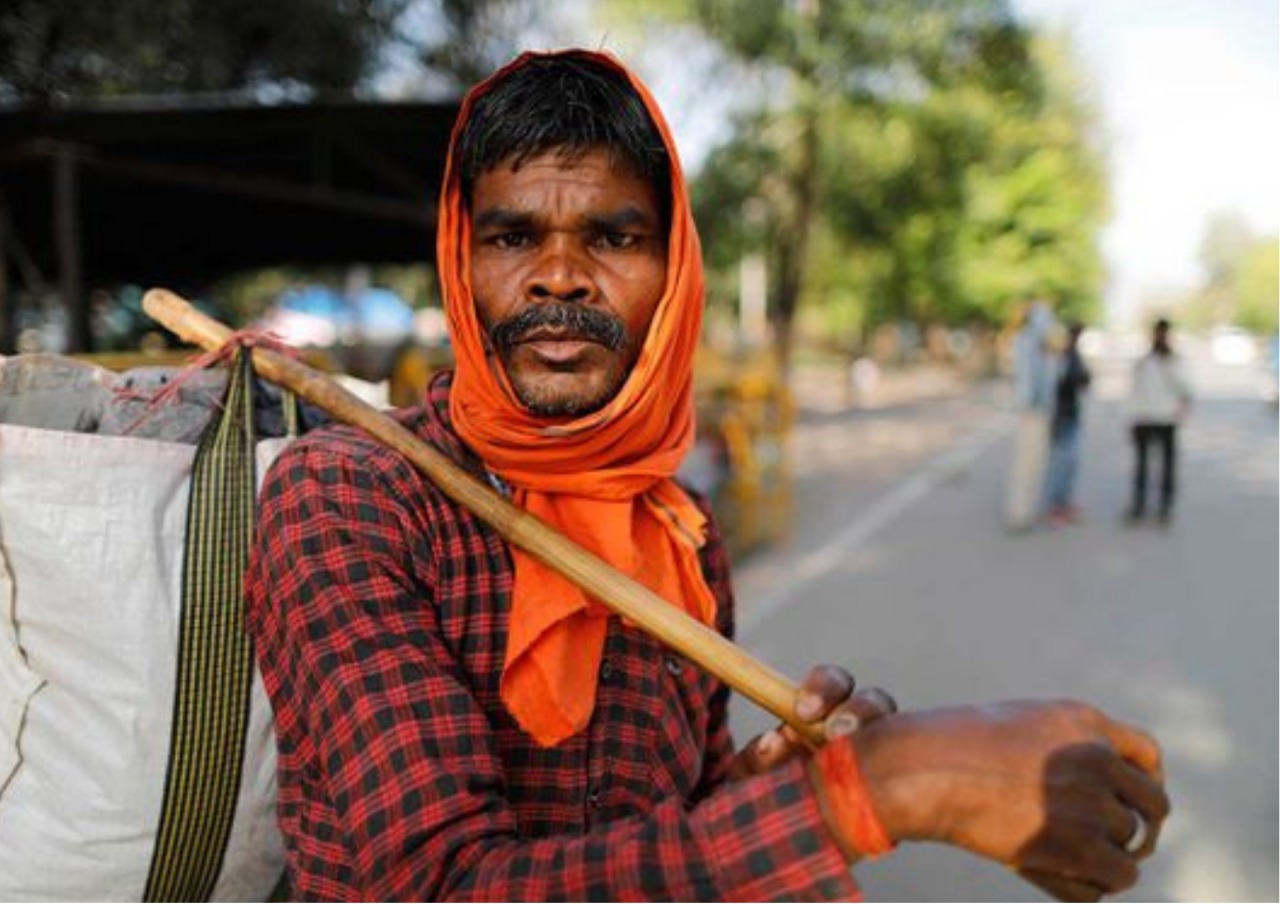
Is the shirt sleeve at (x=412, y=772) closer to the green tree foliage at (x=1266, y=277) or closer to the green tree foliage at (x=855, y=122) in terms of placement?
the green tree foliage at (x=1266, y=277)

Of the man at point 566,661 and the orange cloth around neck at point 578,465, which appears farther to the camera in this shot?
the orange cloth around neck at point 578,465

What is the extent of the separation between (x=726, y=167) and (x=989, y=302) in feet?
52.4

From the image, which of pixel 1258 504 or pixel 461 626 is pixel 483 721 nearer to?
pixel 461 626

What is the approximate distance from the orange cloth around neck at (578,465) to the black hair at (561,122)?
2 cm

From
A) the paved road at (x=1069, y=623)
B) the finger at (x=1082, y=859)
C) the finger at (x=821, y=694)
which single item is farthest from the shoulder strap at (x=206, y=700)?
the paved road at (x=1069, y=623)

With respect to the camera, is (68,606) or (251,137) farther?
(251,137)

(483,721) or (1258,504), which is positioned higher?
(483,721)

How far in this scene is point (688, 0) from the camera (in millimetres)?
15156

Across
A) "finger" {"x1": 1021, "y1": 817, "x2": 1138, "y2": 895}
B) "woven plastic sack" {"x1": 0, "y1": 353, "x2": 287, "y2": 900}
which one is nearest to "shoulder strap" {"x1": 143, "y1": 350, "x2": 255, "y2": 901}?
"woven plastic sack" {"x1": 0, "y1": 353, "x2": 287, "y2": 900}

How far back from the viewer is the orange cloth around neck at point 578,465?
121cm

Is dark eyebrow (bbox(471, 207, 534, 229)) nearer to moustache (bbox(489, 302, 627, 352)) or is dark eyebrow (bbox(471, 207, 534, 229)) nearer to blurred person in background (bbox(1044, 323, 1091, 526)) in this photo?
moustache (bbox(489, 302, 627, 352))

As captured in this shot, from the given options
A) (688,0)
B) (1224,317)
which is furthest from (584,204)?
(1224,317)

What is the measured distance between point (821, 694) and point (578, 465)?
447 millimetres

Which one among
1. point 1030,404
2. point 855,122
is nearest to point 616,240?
point 1030,404
